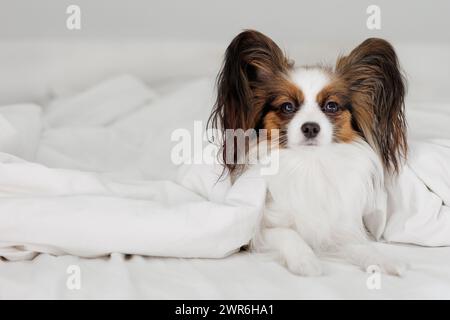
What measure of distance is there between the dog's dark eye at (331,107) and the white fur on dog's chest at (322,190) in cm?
12

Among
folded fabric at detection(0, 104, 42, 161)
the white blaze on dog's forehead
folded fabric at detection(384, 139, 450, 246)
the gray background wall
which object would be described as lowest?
folded fabric at detection(384, 139, 450, 246)

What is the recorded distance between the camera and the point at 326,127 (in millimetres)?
2174

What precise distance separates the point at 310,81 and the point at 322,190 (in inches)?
15.6

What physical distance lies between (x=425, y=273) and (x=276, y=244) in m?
0.48

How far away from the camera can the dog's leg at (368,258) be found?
2.03 meters

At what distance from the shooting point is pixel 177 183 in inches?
103

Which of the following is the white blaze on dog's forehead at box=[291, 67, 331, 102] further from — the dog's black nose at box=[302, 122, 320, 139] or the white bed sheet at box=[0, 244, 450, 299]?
the white bed sheet at box=[0, 244, 450, 299]

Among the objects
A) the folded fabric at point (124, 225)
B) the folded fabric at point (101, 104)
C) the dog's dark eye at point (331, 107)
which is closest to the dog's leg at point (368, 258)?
the folded fabric at point (124, 225)

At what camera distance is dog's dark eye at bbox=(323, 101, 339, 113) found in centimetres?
222

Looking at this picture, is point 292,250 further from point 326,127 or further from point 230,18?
point 230,18

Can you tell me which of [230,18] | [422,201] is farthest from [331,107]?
[230,18]

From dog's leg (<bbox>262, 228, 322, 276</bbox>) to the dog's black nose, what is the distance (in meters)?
0.35

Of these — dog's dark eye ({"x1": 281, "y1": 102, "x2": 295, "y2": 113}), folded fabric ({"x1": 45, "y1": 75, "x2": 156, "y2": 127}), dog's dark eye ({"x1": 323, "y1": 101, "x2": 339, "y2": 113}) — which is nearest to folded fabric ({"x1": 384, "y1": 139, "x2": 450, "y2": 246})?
dog's dark eye ({"x1": 323, "y1": 101, "x2": 339, "y2": 113})

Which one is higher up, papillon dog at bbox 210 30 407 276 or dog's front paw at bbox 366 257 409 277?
papillon dog at bbox 210 30 407 276
